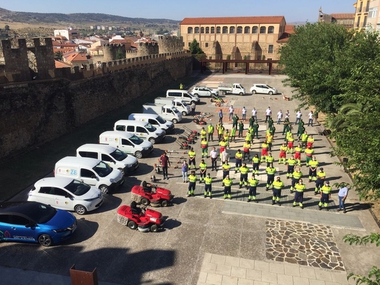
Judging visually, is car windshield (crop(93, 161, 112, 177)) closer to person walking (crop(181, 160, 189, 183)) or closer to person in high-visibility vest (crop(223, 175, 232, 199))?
person walking (crop(181, 160, 189, 183))

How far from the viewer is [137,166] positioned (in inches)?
706

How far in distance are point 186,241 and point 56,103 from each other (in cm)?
1637

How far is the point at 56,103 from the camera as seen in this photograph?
23.1 metres

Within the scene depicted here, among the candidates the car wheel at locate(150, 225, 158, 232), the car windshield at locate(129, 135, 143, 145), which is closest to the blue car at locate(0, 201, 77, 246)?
the car wheel at locate(150, 225, 158, 232)

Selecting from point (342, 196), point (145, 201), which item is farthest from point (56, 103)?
point (342, 196)

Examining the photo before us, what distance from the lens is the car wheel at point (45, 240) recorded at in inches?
449

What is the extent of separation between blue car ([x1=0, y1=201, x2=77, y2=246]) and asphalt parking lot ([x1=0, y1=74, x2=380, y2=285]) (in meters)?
0.36

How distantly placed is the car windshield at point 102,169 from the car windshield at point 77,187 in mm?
1184

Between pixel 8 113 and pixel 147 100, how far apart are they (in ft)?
58.9

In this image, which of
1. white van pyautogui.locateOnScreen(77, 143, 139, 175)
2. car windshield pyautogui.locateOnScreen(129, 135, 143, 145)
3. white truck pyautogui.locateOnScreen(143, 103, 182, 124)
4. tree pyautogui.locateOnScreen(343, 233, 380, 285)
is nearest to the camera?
tree pyautogui.locateOnScreen(343, 233, 380, 285)

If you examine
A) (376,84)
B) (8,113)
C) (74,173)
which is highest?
(376,84)

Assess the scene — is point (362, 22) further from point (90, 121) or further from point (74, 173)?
point (74, 173)

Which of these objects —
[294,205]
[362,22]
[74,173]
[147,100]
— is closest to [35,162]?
[74,173]

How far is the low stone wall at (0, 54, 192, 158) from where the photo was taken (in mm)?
19219
